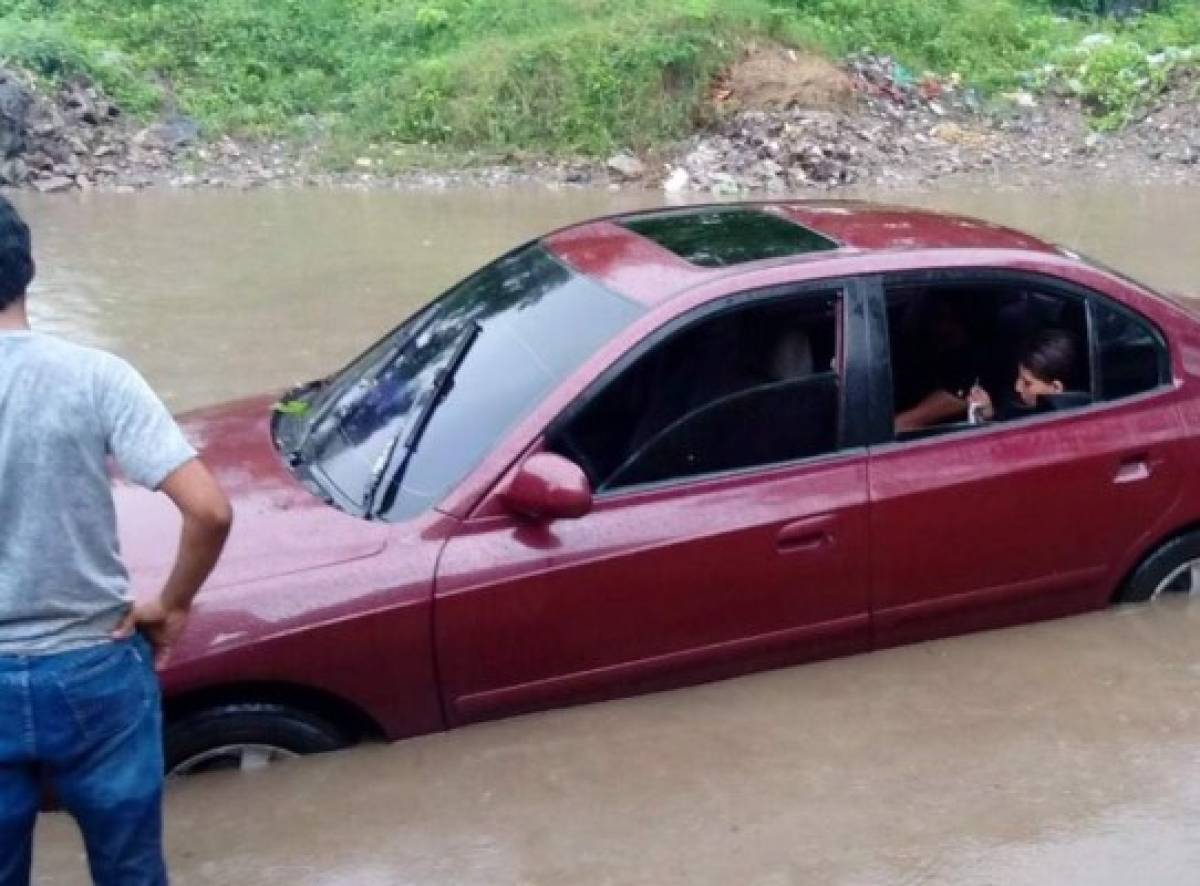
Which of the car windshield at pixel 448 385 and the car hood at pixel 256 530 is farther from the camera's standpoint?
the car windshield at pixel 448 385

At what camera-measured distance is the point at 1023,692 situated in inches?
198

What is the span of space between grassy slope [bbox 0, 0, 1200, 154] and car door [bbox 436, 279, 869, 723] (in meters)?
11.5

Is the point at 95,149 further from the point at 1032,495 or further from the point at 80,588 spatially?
the point at 80,588

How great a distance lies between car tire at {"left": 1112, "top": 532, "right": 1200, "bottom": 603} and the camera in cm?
537

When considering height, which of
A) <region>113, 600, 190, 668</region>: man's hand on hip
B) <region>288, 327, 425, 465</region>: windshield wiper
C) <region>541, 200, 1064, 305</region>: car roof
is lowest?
<region>288, 327, 425, 465</region>: windshield wiper

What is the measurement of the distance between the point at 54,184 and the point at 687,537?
1168 centimetres

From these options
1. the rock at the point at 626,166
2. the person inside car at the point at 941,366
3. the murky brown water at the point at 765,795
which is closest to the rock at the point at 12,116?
the rock at the point at 626,166

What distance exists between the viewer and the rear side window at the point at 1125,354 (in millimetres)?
5234

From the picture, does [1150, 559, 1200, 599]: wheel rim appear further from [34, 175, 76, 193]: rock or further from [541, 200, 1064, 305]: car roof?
[34, 175, 76, 193]: rock

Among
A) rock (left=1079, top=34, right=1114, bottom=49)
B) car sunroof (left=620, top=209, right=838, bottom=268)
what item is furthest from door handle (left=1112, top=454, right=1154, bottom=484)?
rock (left=1079, top=34, right=1114, bottom=49)

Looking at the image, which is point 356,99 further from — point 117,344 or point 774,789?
point 774,789

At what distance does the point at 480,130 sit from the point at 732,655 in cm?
1207

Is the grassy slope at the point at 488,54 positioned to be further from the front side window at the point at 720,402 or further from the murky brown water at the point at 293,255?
the front side window at the point at 720,402

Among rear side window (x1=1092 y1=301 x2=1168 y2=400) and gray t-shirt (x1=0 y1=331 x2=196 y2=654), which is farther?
rear side window (x1=1092 y1=301 x2=1168 y2=400)
